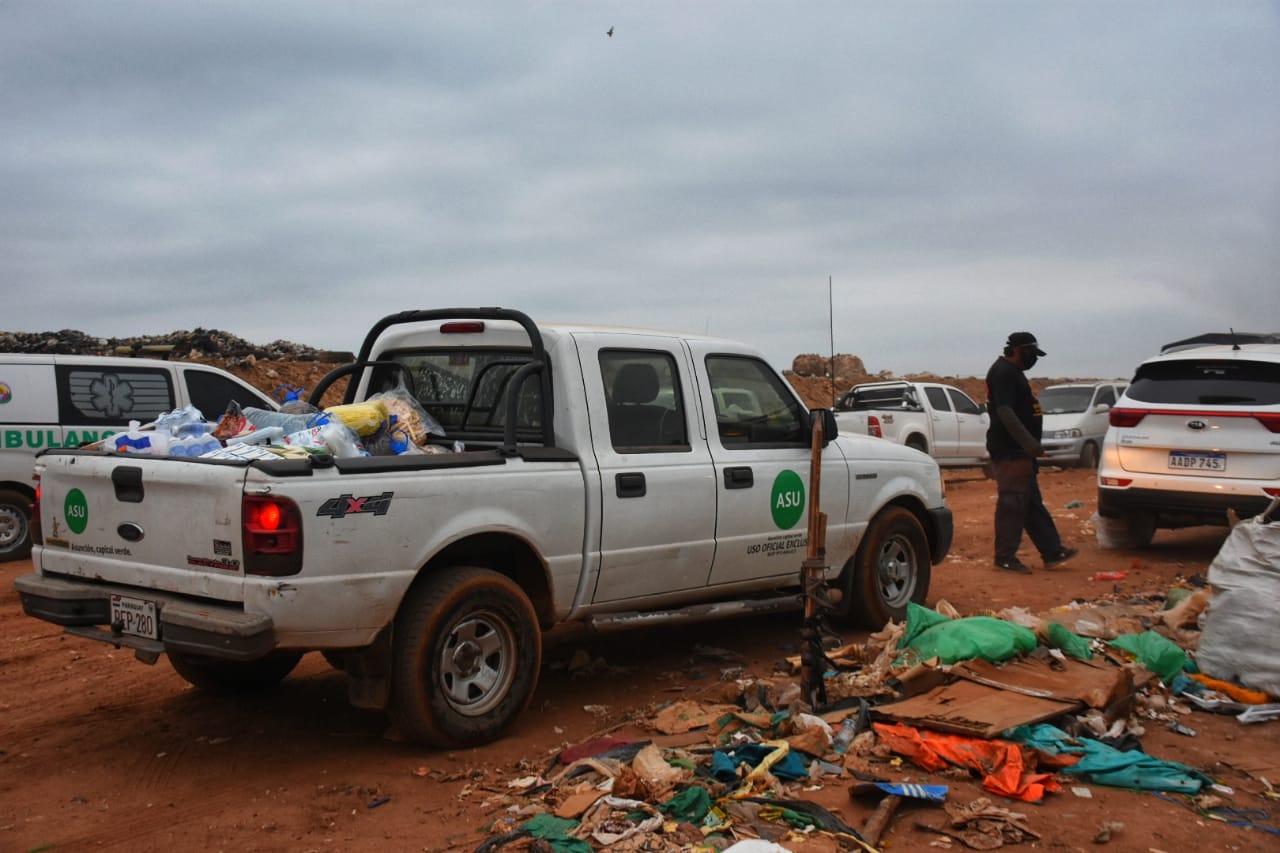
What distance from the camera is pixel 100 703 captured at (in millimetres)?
5805

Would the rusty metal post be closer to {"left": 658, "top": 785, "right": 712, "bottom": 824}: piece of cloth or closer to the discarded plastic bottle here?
the discarded plastic bottle

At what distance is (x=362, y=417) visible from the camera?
5.28 m

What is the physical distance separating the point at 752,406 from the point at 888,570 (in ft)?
5.61

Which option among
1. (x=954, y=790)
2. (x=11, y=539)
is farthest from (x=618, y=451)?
(x=11, y=539)

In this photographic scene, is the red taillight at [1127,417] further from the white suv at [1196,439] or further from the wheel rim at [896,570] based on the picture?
the wheel rim at [896,570]

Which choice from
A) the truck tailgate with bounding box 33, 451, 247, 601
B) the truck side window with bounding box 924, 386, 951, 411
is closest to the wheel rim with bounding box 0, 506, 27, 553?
the truck tailgate with bounding box 33, 451, 247, 601

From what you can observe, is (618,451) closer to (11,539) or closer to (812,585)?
(812,585)

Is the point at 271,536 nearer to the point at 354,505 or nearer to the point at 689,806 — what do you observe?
the point at 354,505

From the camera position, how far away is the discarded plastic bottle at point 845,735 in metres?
4.59

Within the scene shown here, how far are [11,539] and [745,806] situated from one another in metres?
9.23

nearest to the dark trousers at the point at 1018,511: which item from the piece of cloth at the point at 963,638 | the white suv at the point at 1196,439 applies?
the white suv at the point at 1196,439

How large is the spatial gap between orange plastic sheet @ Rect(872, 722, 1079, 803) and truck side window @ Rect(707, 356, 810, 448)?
219cm

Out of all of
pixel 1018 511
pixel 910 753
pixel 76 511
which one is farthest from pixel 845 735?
pixel 1018 511

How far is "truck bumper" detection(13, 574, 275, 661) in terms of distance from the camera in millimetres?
4211
